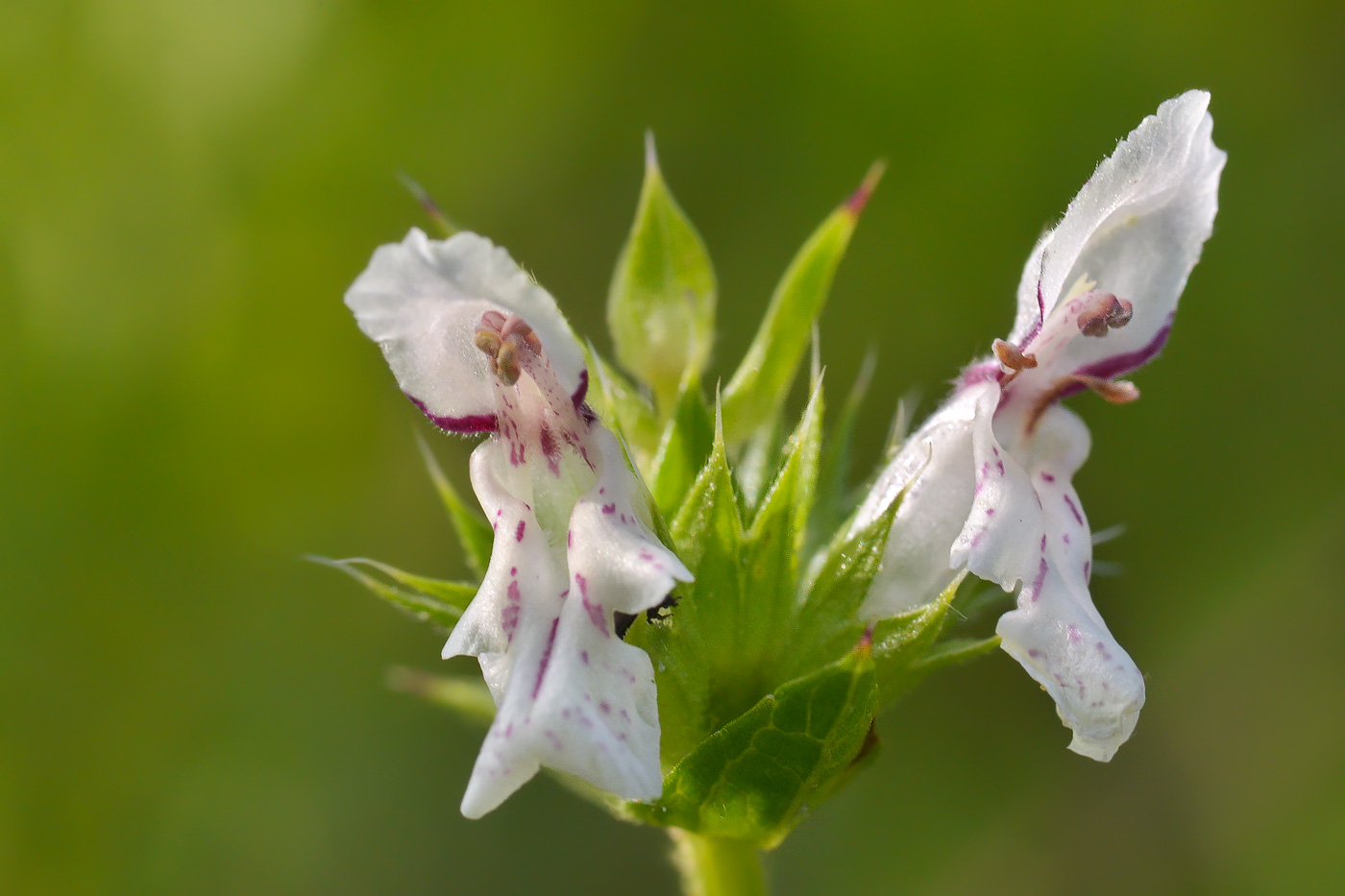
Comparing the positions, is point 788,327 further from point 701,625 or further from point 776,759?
point 776,759

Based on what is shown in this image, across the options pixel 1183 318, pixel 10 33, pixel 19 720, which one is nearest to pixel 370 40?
pixel 10 33

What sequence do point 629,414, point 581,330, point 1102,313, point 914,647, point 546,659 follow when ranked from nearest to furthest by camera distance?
point 546,659 < point 914,647 < point 1102,313 < point 629,414 < point 581,330

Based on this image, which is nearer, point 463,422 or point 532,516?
point 532,516

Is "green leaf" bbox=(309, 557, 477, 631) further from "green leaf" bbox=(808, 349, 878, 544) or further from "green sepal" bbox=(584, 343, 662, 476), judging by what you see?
"green leaf" bbox=(808, 349, 878, 544)

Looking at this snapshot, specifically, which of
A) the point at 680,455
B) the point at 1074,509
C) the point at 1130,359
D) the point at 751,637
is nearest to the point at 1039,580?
the point at 1074,509

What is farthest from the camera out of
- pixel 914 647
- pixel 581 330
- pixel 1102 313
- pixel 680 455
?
Result: pixel 581 330

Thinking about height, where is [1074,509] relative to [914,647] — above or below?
above

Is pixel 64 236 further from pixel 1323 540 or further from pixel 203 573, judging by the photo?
pixel 1323 540

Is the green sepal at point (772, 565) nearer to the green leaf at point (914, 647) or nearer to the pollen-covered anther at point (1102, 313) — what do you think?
the green leaf at point (914, 647)
